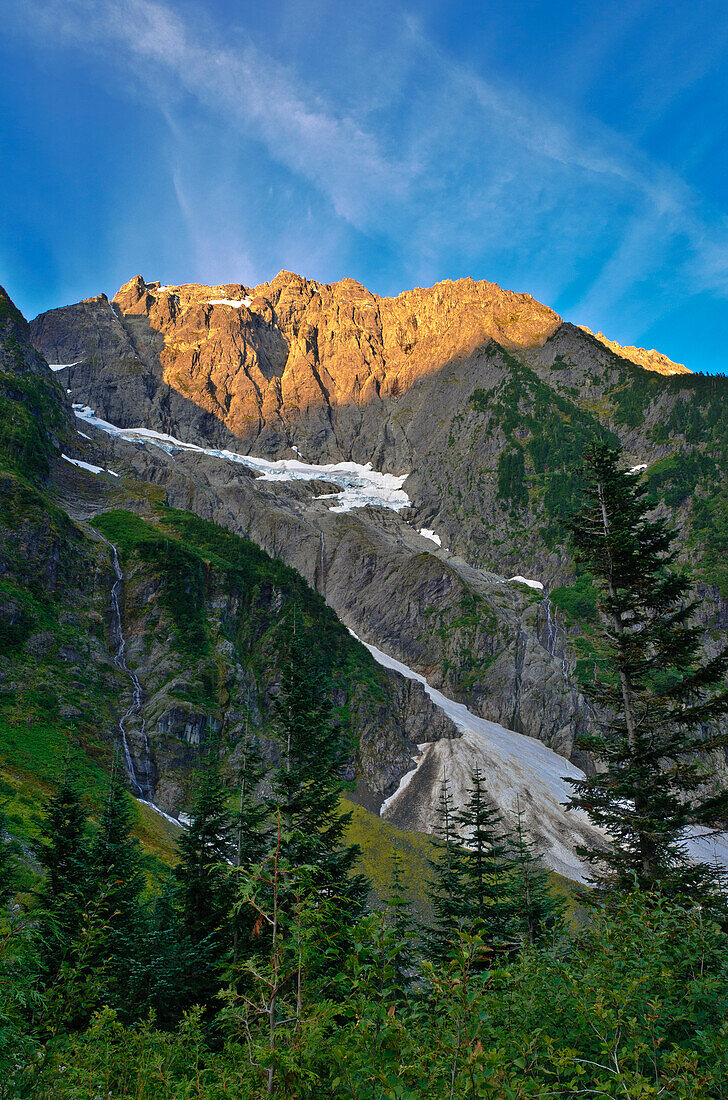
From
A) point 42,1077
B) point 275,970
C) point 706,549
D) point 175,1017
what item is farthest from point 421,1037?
point 706,549

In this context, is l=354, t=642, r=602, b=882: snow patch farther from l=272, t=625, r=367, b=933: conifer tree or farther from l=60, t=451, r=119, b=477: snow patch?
l=60, t=451, r=119, b=477: snow patch

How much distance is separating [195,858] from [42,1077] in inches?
629

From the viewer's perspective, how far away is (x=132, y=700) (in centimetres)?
6856

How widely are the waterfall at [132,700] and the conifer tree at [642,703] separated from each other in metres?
57.2

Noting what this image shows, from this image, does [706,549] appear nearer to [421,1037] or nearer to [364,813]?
[364,813]

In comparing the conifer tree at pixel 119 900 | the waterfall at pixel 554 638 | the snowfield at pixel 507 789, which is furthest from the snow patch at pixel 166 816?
the waterfall at pixel 554 638

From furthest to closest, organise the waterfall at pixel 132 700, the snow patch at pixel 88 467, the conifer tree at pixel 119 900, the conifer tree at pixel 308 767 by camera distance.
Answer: the snow patch at pixel 88 467 < the waterfall at pixel 132 700 < the conifer tree at pixel 308 767 < the conifer tree at pixel 119 900

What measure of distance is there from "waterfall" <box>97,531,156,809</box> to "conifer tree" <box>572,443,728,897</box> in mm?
57154

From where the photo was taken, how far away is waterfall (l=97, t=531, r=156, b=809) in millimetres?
61344

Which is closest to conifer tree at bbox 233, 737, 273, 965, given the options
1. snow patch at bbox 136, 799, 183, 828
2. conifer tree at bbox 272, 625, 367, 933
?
conifer tree at bbox 272, 625, 367, 933

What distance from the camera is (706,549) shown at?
142m

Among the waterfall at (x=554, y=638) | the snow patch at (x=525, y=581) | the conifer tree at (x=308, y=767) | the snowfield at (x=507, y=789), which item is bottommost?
the conifer tree at (x=308, y=767)

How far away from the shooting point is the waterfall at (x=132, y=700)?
6134 cm

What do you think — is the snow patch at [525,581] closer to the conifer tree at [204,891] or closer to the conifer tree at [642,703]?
the conifer tree at [204,891]
